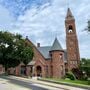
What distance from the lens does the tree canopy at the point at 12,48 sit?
43406 millimetres

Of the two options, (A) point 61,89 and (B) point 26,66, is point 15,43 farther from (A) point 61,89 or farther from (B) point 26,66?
(A) point 61,89

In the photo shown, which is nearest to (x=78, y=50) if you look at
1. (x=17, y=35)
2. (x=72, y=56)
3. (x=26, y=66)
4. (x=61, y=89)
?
(x=72, y=56)

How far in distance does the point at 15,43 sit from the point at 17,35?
2082 millimetres

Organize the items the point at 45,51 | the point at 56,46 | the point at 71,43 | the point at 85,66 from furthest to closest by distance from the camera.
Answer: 1. the point at 71,43
2. the point at 45,51
3. the point at 56,46
4. the point at 85,66

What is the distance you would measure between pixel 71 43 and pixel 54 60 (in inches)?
327

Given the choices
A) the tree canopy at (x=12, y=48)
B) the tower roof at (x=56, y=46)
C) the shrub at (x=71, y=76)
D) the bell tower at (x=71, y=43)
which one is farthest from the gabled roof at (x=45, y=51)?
the tree canopy at (x=12, y=48)

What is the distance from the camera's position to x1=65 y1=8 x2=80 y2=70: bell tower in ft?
179

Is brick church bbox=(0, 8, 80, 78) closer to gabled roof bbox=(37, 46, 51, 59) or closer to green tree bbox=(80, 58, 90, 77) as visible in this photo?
gabled roof bbox=(37, 46, 51, 59)

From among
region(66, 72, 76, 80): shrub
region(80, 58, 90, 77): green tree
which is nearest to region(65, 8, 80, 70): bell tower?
region(80, 58, 90, 77): green tree

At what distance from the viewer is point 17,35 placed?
147 feet

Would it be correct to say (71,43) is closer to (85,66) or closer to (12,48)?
(85,66)

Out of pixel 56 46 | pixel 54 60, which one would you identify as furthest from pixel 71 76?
pixel 56 46

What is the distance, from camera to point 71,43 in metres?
56.1

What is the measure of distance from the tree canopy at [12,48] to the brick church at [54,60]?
7.74m
